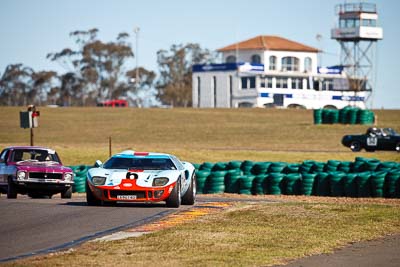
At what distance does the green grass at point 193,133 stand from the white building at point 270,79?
16738 millimetres

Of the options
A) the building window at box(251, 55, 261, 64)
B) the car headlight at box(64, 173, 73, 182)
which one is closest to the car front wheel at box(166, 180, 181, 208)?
the car headlight at box(64, 173, 73, 182)

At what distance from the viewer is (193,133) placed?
73562 mm

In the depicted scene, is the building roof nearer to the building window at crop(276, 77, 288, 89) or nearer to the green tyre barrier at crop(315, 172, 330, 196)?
the building window at crop(276, 77, 288, 89)

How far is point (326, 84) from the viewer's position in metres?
118

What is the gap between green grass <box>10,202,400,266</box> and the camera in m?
12.4

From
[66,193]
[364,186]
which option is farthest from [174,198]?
[364,186]

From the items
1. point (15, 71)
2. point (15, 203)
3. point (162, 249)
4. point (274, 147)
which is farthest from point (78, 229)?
point (15, 71)

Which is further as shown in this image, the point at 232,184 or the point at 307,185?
the point at 232,184

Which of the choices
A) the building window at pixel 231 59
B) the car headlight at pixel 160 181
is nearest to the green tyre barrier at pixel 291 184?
the car headlight at pixel 160 181

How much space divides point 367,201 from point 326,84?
9434 cm

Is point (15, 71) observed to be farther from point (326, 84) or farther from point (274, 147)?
point (274, 147)

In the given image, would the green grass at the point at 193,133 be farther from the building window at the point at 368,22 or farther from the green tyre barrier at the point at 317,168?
the green tyre barrier at the point at 317,168

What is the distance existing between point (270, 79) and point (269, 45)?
484 cm

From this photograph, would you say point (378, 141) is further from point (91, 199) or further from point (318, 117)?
point (91, 199)
